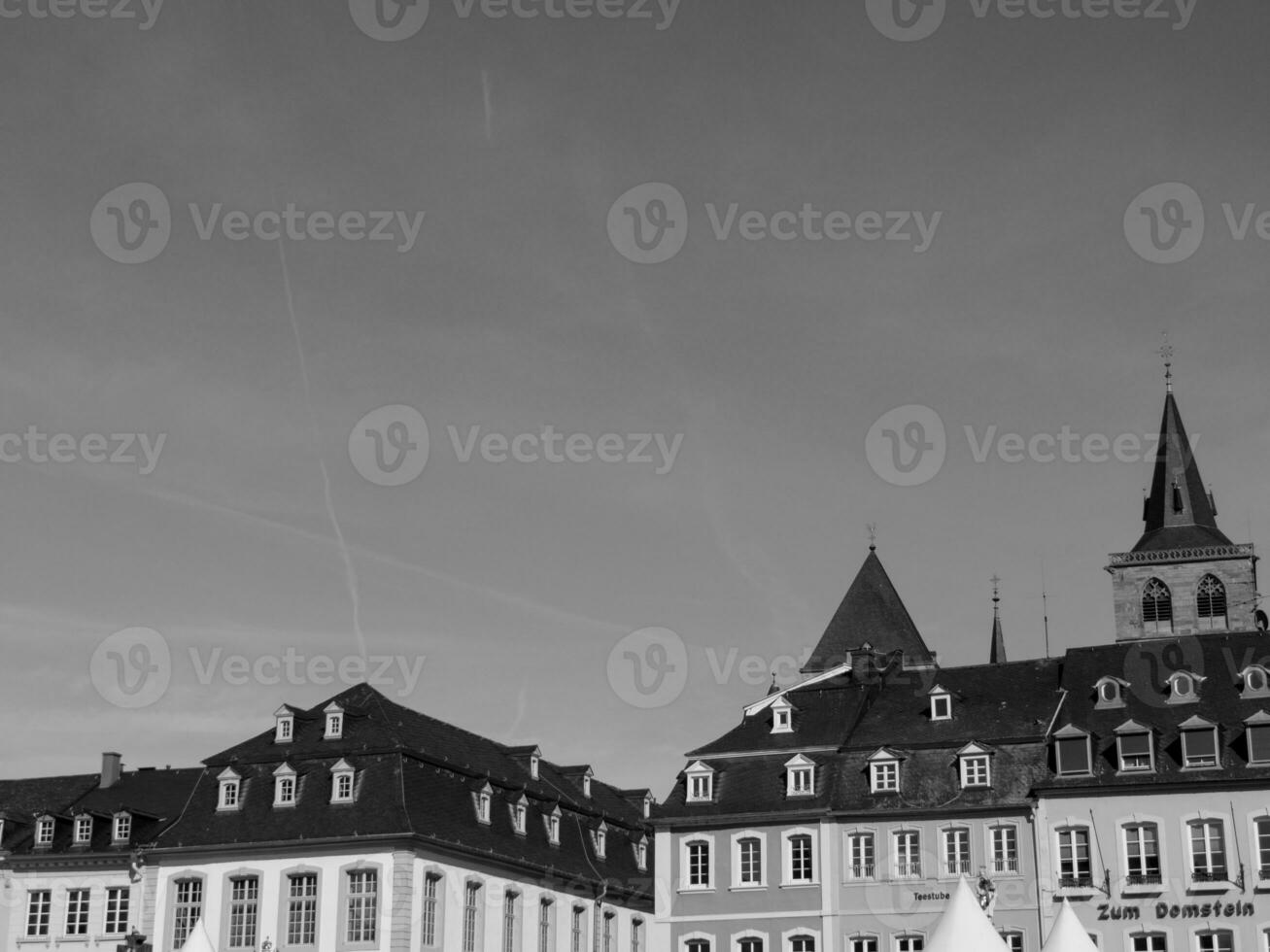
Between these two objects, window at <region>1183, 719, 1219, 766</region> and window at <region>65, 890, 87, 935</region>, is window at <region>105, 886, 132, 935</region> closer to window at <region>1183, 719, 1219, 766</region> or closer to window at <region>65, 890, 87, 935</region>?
window at <region>65, 890, 87, 935</region>

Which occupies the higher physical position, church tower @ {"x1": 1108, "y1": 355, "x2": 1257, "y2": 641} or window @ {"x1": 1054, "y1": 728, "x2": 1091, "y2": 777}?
church tower @ {"x1": 1108, "y1": 355, "x2": 1257, "y2": 641}

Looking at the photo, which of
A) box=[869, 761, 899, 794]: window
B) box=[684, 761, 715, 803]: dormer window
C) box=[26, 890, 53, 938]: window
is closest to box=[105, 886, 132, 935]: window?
box=[26, 890, 53, 938]: window

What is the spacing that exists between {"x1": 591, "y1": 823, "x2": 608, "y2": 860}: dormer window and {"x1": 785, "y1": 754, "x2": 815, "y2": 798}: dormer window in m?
15.9

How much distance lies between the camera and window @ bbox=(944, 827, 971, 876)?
189 feet

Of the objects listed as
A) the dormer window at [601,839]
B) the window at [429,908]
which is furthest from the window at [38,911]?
the dormer window at [601,839]

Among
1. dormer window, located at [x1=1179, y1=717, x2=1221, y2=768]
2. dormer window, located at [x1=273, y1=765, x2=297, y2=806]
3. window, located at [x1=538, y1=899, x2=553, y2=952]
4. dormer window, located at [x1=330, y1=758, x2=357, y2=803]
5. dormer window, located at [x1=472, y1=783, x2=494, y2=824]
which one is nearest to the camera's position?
dormer window, located at [x1=1179, y1=717, x2=1221, y2=768]

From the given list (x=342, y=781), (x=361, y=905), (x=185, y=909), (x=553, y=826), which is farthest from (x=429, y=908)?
(x=553, y=826)

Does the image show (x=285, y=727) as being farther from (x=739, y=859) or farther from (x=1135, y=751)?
(x=1135, y=751)

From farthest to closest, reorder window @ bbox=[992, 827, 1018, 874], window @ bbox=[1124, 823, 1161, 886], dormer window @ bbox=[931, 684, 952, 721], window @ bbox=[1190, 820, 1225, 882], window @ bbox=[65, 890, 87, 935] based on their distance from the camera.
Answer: window @ bbox=[65, 890, 87, 935], dormer window @ bbox=[931, 684, 952, 721], window @ bbox=[992, 827, 1018, 874], window @ bbox=[1124, 823, 1161, 886], window @ bbox=[1190, 820, 1225, 882]

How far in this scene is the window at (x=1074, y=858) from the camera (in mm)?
56156

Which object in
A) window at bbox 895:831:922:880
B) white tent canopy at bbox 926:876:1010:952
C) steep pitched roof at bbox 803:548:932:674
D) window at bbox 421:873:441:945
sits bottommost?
white tent canopy at bbox 926:876:1010:952

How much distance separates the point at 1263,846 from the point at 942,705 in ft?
38.8

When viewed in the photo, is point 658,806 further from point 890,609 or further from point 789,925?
point 890,609

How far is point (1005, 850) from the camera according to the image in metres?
57.5
